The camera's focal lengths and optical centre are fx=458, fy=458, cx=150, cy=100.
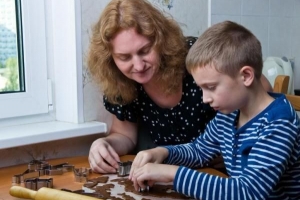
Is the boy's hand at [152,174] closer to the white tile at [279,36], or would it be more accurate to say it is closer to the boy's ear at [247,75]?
the boy's ear at [247,75]

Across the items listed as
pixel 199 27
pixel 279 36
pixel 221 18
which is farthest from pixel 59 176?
pixel 279 36

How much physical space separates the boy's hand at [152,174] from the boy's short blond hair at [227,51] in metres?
0.21

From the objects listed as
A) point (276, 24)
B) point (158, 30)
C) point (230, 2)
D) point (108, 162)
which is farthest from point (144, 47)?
point (276, 24)

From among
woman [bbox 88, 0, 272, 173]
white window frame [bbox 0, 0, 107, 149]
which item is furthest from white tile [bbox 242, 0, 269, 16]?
white window frame [bbox 0, 0, 107, 149]

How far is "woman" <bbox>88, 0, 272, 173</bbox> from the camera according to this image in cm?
121

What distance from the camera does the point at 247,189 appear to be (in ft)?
2.79

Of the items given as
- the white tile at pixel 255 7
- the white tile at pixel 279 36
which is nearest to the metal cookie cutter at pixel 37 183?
the white tile at pixel 255 7

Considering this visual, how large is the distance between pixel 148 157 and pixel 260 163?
30 centimetres

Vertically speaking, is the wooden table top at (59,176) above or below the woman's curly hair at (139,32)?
below

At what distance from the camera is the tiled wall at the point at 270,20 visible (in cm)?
191

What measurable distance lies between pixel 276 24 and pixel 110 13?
1.17m

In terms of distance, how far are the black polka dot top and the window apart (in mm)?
225

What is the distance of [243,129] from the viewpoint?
96cm

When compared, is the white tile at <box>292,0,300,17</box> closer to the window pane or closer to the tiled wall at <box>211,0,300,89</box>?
the tiled wall at <box>211,0,300,89</box>
